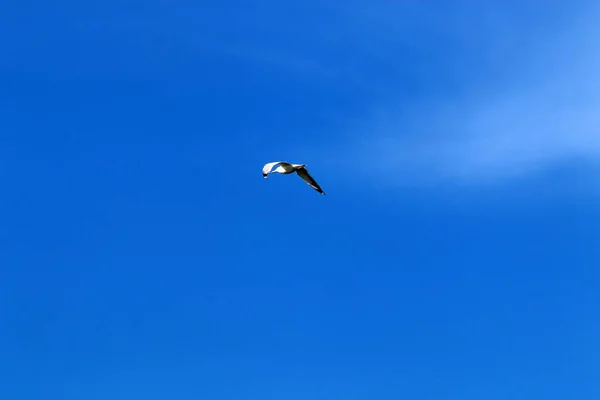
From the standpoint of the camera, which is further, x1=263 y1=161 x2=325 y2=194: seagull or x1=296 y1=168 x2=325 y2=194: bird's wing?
x1=296 y1=168 x2=325 y2=194: bird's wing

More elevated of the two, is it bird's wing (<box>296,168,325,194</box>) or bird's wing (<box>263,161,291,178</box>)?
bird's wing (<box>296,168,325,194</box>)

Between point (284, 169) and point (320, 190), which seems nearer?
point (284, 169)

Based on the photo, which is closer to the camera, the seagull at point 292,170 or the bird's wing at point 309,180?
the seagull at point 292,170

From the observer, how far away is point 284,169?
86.8 metres

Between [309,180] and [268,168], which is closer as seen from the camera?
[268,168]

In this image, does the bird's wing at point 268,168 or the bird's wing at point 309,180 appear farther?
the bird's wing at point 309,180

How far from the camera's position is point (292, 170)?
9025 cm

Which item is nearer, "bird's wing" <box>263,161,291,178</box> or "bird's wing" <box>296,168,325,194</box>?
"bird's wing" <box>263,161,291,178</box>

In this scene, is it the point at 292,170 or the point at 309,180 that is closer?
the point at 292,170

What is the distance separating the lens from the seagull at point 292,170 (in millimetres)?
80625

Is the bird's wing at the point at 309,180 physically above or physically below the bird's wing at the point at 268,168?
above

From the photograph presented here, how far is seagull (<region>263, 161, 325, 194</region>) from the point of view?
80.6 m

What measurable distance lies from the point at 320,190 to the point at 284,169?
444 inches
